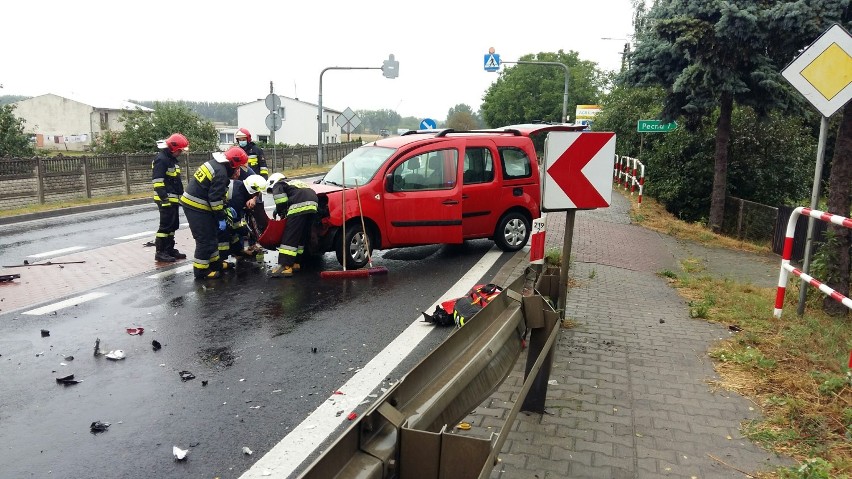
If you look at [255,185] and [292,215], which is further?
[255,185]

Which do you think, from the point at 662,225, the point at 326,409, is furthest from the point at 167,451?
the point at 662,225

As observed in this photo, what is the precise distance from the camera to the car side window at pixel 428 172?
9.26 metres

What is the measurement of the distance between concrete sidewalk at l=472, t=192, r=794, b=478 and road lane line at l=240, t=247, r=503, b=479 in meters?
0.95

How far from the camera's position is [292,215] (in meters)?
8.34

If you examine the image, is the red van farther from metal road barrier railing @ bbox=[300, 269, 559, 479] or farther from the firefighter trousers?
metal road barrier railing @ bbox=[300, 269, 559, 479]

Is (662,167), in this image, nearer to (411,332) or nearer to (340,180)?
(340,180)

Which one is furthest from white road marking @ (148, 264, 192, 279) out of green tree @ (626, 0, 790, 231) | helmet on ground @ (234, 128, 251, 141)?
green tree @ (626, 0, 790, 231)

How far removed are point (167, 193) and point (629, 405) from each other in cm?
762

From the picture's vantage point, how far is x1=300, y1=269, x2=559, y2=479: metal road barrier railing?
2205 millimetres

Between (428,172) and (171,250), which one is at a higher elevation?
(428,172)

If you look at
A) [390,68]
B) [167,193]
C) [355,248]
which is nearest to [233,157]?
[167,193]

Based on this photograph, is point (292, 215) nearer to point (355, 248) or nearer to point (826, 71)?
point (355, 248)

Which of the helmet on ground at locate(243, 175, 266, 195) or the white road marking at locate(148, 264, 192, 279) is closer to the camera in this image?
the white road marking at locate(148, 264, 192, 279)

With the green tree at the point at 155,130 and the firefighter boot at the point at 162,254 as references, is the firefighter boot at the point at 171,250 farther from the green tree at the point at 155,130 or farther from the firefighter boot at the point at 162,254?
the green tree at the point at 155,130
